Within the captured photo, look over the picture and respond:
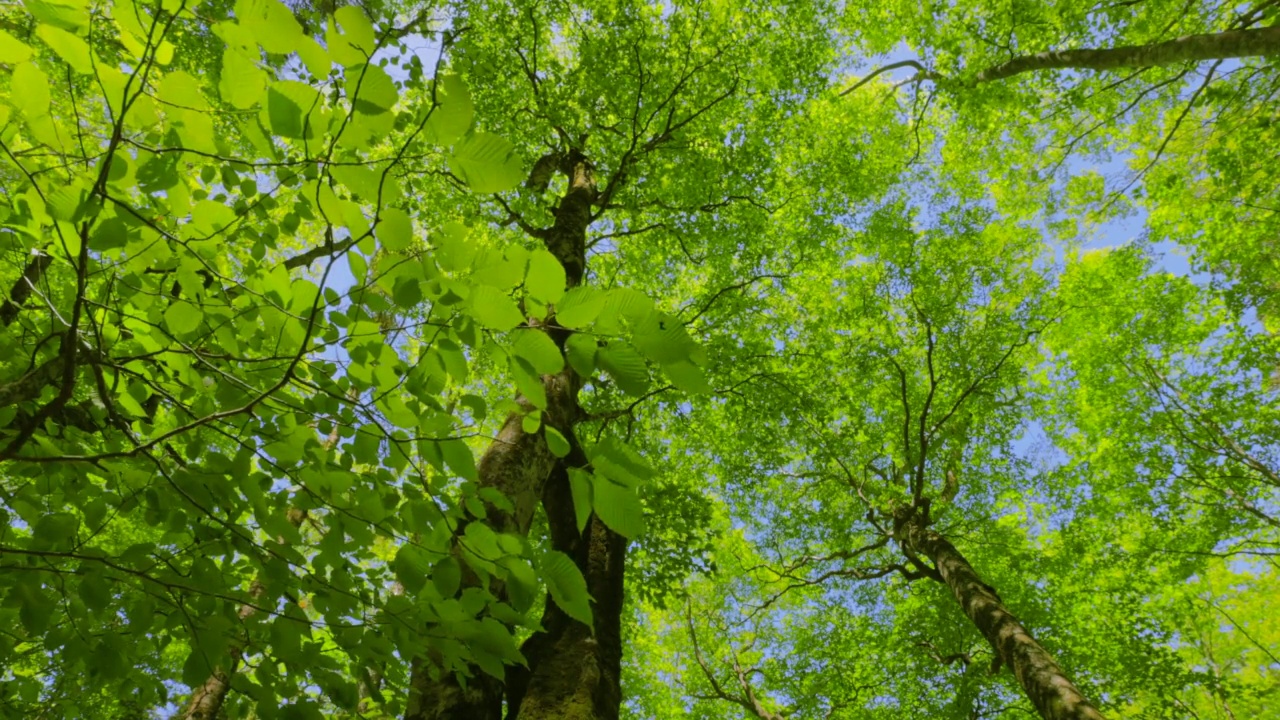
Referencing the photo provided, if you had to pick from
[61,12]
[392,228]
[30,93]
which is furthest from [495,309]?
[30,93]

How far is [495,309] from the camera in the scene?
3.33ft

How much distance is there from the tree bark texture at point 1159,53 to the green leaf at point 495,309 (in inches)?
304

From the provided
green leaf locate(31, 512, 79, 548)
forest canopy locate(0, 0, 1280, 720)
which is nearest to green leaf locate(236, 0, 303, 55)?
forest canopy locate(0, 0, 1280, 720)

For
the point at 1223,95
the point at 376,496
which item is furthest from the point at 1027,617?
the point at 376,496

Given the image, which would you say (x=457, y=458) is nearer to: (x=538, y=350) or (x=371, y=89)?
(x=538, y=350)

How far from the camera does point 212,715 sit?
598 centimetres

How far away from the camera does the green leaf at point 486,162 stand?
93 cm

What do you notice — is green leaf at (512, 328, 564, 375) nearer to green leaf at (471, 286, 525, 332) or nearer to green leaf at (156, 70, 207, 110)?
green leaf at (471, 286, 525, 332)

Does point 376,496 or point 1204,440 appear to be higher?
point 1204,440

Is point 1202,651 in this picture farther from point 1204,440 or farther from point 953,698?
point 953,698

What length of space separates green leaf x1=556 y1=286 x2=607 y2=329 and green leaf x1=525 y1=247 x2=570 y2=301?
25 mm

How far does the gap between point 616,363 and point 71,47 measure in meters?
0.99

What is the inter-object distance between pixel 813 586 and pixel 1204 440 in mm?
7147

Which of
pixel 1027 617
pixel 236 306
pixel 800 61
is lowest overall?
pixel 236 306
